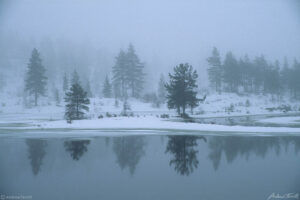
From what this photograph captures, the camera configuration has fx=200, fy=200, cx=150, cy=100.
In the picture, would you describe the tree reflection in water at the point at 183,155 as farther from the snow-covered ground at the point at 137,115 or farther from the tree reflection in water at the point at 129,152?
the snow-covered ground at the point at 137,115

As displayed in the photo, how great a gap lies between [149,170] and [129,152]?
2.88 meters

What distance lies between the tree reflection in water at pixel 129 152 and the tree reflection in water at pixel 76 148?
72.2 inches

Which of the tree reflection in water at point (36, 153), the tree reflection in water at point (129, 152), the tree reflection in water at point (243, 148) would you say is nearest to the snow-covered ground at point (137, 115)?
the tree reflection in water at point (243, 148)

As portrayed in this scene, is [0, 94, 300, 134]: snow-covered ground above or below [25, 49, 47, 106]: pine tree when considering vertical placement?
below

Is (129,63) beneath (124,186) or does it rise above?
above

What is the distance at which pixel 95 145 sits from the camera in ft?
42.2

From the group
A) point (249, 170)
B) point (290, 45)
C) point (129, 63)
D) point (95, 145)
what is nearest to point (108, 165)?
point (95, 145)

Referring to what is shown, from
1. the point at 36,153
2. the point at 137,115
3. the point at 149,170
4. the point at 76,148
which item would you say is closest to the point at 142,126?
the point at 137,115

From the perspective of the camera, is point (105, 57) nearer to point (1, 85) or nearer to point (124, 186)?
point (1, 85)

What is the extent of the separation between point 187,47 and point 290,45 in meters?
A: 85.2

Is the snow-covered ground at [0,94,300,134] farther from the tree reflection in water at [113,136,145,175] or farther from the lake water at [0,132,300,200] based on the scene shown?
the lake water at [0,132,300,200]

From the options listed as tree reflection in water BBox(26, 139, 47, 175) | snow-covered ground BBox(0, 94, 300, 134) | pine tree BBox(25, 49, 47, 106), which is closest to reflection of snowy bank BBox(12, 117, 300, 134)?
snow-covered ground BBox(0, 94, 300, 134)

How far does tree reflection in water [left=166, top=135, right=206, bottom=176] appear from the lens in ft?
29.1

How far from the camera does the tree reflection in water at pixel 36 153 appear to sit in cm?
888
